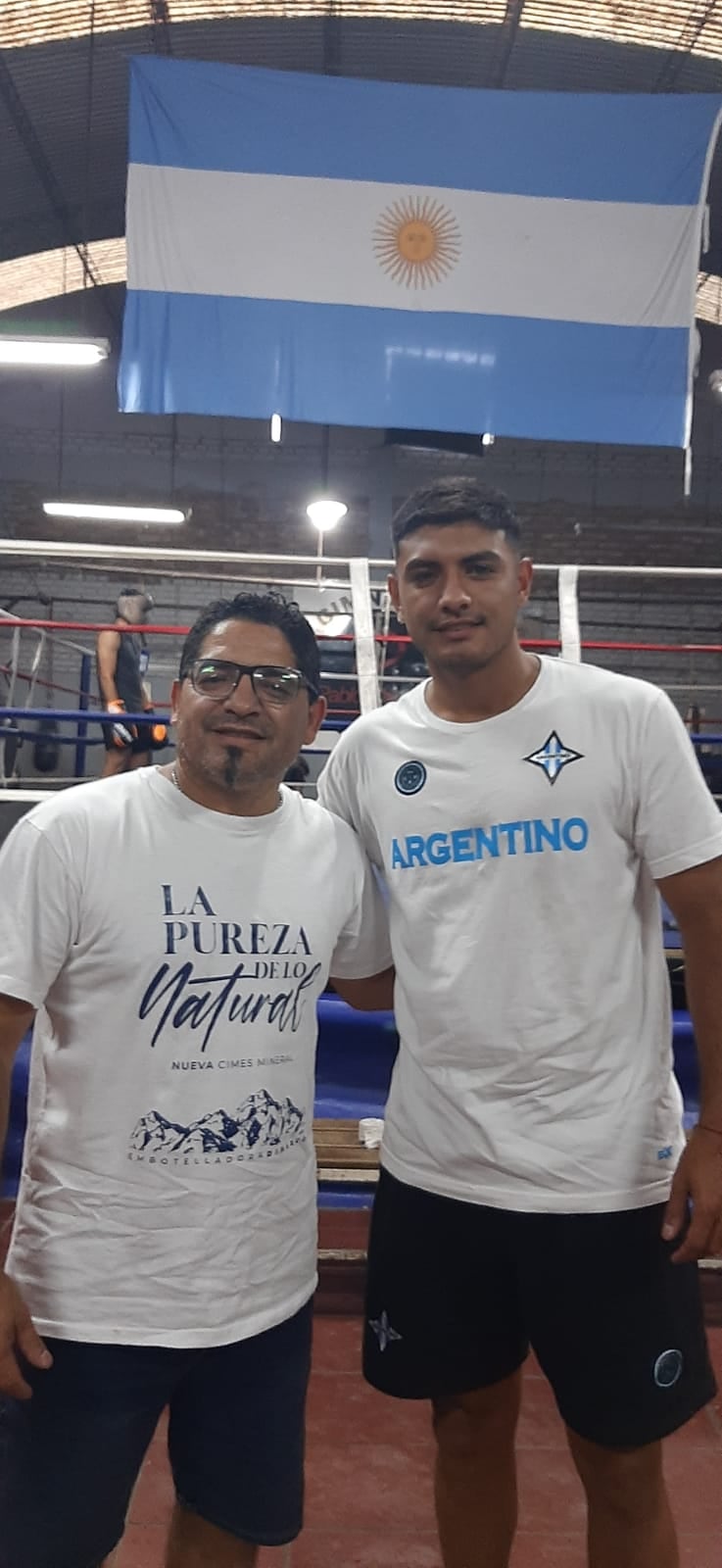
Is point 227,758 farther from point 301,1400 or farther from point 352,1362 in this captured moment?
point 352,1362

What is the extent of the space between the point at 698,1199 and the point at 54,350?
21.6 ft

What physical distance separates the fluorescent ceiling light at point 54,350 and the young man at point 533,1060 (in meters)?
5.68

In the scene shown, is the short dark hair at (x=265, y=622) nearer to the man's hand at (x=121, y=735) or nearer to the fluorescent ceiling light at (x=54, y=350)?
the man's hand at (x=121, y=735)

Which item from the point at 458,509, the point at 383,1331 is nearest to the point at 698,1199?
the point at 383,1331

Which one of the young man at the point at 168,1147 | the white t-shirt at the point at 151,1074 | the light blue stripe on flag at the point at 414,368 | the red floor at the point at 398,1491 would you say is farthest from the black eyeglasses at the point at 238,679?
the light blue stripe on flag at the point at 414,368

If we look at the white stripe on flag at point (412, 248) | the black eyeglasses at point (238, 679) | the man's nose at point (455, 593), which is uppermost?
the white stripe on flag at point (412, 248)

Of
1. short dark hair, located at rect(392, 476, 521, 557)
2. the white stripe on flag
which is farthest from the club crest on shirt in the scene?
the white stripe on flag

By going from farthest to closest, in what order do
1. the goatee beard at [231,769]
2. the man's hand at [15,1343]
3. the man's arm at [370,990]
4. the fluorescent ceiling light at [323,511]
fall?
the fluorescent ceiling light at [323,511]
the man's arm at [370,990]
the goatee beard at [231,769]
the man's hand at [15,1343]

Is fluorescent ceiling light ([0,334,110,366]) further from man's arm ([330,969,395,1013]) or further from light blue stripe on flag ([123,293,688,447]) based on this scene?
man's arm ([330,969,395,1013])

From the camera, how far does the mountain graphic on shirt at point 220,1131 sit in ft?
3.50

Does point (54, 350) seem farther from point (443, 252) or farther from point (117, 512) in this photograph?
point (117, 512)

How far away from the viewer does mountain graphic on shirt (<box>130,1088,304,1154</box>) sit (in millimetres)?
1067

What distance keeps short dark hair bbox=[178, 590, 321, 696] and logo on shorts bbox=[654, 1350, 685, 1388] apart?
0.93 meters

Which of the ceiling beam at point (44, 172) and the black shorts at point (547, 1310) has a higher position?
the ceiling beam at point (44, 172)
